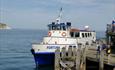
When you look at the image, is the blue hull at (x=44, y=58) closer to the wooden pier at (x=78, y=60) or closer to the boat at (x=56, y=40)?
the boat at (x=56, y=40)

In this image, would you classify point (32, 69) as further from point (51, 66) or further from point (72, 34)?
point (72, 34)

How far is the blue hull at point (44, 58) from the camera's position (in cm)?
4467

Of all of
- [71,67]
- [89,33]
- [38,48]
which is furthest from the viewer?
[89,33]

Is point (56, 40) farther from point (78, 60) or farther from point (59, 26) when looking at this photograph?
point (78, 60)

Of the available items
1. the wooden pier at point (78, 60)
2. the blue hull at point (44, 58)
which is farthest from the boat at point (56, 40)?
the wooden pier at point (78, 60)

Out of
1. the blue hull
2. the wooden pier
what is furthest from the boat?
the wooden pier

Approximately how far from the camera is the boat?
44344 mm

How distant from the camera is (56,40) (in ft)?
149

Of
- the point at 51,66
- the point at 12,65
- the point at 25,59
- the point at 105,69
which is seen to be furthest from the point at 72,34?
the point at 105,69

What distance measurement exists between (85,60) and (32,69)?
19.4m

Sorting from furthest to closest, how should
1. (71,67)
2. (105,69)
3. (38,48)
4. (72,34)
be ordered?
(72,34) → (38,48) → (71,67) → (105,69)

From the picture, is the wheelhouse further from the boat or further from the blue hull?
the blue hull

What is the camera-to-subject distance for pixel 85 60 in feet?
99.9

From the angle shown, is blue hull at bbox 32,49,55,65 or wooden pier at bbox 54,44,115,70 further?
blue hull at bbox 32,49,55,65
